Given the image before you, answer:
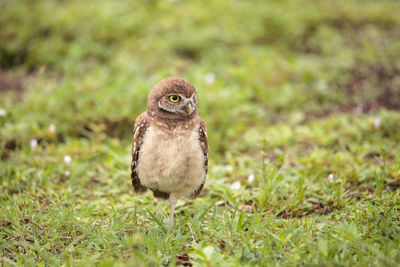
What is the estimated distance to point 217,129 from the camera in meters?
5.69

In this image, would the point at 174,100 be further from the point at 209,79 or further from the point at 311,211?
the point at 209,79

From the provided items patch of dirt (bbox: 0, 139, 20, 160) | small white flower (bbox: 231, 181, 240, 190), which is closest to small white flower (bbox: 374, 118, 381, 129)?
small white flower (bbox: 231, 181, 240, 190)

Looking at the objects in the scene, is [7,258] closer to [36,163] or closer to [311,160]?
[36,163]

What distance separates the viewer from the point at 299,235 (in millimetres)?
2945

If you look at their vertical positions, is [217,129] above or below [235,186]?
above

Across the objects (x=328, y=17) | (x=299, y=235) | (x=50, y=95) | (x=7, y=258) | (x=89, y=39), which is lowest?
(x=7, y=258)

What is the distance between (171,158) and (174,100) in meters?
0.49

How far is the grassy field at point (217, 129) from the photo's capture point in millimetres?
2977

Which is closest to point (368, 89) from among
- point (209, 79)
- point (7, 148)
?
point (209, 79)

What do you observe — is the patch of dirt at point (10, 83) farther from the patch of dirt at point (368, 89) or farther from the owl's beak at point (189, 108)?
the patch of dirt at point (368, 89)

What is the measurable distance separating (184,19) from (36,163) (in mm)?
4963

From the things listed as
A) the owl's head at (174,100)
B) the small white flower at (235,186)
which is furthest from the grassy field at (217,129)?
the owl's head at (174,100)

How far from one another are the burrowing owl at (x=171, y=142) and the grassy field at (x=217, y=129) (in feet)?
Result: 1.08

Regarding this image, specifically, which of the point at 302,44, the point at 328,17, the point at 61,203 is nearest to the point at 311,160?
the point at 61,203
